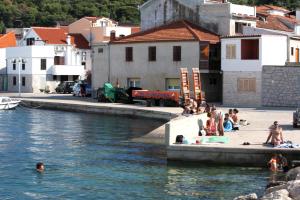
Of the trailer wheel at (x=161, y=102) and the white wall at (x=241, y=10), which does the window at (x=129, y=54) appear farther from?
the white wall at (x=241, y=10)

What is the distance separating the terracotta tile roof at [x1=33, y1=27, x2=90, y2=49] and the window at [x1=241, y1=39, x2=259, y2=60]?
38048mm

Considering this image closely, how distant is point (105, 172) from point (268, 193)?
9.25 meters

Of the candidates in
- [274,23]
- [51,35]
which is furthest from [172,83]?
[51,35]

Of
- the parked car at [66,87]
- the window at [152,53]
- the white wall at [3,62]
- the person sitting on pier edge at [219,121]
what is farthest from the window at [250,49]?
the white wall at [3,62]

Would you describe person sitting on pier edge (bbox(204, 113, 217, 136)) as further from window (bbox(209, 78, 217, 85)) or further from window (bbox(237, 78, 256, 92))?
window (bbox(209, 78, 217, 85))

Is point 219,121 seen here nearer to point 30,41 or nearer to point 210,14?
point 210,14

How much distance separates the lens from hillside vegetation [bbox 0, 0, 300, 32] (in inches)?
6166

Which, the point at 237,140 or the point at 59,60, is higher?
the point at 59,60

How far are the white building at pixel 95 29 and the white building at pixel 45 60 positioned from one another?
227 cm

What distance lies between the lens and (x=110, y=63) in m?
71.9

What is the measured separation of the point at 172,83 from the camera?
66.9 metres

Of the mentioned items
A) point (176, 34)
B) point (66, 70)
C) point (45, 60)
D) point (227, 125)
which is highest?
point (176, 34)

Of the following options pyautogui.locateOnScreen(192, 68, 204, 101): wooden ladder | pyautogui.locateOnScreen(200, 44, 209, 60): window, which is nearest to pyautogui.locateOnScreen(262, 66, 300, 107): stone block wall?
pyautogui.locateOnScreen(192, 68, 204, 101): wooden ladder

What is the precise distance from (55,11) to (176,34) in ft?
323
